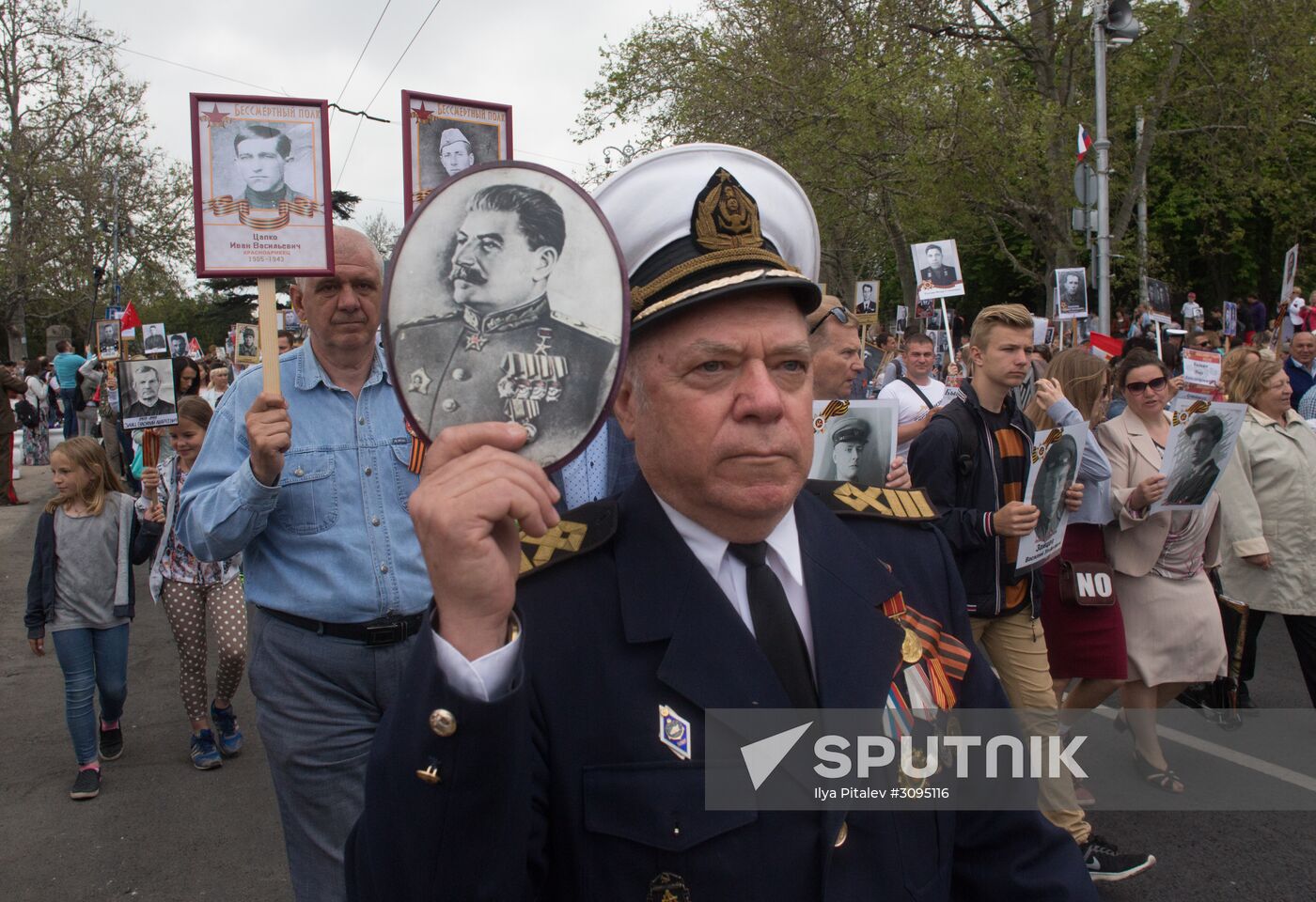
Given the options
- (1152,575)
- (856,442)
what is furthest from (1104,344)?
(856,442)

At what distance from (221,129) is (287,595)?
1.25 meters

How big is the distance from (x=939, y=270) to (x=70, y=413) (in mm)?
16577

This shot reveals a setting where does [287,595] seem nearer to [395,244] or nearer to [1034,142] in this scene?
[395,244]

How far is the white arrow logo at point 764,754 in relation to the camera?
5.17 feet

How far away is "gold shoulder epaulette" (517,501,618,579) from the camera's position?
1721 millimetres

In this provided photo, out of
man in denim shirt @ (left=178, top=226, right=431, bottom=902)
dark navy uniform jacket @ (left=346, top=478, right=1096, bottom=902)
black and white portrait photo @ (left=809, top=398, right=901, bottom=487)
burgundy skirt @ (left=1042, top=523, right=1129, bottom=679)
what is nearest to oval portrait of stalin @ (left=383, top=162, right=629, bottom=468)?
dark navy uniform jacket @ (left=346, top=478, right=1096, bottom=902)

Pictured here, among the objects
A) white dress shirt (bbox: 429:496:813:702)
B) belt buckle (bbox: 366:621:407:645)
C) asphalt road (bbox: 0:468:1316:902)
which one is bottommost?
asphalt road (bbox: 0:468:1316:902)

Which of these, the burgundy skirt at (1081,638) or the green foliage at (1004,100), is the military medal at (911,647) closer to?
the burgundy skirt at (1081,638)

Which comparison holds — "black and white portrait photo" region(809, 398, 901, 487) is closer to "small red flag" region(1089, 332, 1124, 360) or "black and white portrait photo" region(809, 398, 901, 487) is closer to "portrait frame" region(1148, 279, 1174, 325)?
"small red flag" region(1089, 332, 1124, 360)

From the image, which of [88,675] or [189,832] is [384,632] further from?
[88,675]

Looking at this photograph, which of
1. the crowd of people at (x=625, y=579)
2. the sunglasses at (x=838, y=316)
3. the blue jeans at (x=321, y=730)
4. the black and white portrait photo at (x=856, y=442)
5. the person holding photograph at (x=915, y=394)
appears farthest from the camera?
the person holding photograph at (x=915, y=394)

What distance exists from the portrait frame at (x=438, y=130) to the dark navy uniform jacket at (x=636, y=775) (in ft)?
3.51

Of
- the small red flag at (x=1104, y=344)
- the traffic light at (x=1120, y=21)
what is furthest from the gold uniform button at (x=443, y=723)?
the traffic light at (x=1120, y=21)

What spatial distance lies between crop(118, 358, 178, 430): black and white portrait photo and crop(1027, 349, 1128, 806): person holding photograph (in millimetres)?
5253
